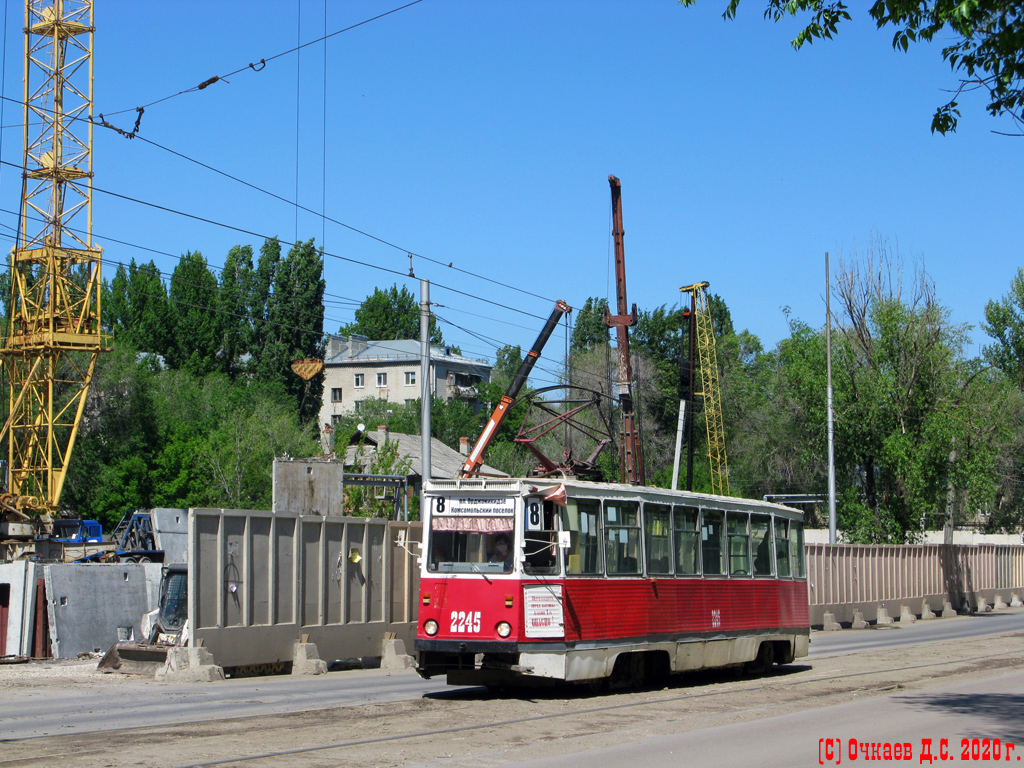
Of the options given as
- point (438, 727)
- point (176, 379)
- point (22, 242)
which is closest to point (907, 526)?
point (438, 727)

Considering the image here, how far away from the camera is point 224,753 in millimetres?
9445

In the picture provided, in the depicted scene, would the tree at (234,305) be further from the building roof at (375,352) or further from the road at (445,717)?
the road at (445,717)

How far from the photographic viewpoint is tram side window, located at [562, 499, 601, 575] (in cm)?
1354

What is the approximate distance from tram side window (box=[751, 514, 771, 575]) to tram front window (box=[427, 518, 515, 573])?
5787 mm

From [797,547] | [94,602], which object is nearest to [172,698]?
[94,602]

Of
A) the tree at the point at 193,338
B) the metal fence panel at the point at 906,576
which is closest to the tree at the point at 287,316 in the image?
the tree at the point at 193,338

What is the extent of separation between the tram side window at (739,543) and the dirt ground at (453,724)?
67.2 inches

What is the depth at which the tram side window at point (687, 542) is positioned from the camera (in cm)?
1559

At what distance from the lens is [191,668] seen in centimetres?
1591

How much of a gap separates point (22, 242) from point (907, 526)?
135 ft

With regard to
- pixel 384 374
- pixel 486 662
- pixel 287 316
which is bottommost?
pixel 486 662

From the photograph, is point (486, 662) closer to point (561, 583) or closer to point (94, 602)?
point (561, 583)

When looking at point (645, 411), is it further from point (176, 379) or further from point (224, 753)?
point (224, 753)

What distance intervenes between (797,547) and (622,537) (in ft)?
20.3
